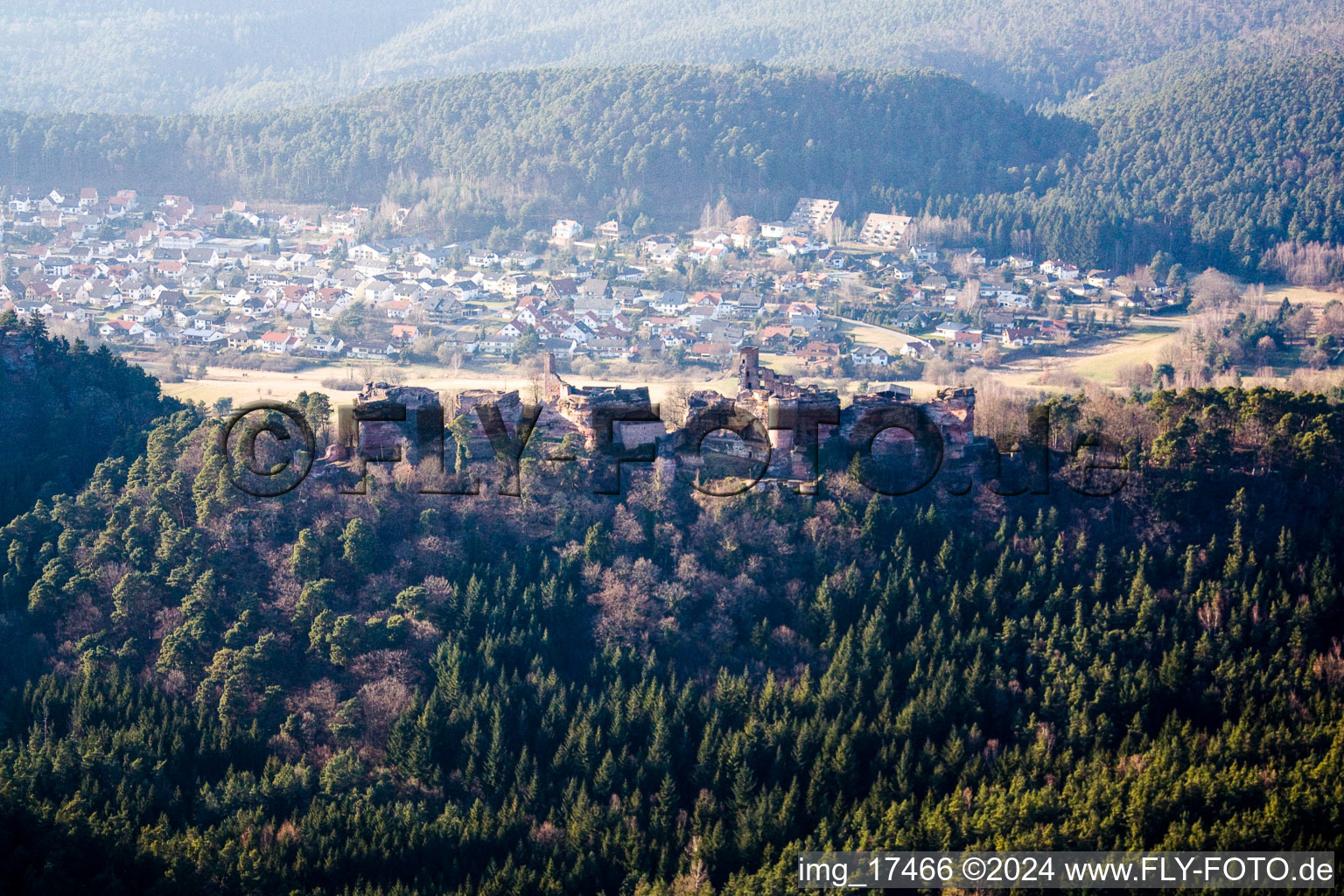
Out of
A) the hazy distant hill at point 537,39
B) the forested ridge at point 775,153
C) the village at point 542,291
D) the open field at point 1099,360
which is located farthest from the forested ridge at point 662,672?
the hazy distant hill at point 537,39

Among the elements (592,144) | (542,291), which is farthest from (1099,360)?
(592,144)

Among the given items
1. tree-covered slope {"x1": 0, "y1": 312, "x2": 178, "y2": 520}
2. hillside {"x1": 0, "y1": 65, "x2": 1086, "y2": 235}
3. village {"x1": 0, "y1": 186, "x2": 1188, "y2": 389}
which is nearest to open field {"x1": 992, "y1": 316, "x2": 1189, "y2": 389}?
village {"x1": 0, "y1": 186, "x2": 1188, "y2": 389}

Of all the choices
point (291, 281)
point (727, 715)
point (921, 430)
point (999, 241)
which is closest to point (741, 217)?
point (999, 241)

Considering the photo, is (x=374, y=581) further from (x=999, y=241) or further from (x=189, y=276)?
(x=999, y=241)

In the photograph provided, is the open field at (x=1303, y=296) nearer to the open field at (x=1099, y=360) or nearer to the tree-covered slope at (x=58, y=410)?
the open field at (x=1099, y=360)

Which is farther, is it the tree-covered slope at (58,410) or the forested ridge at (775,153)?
the forested ridge at (775,153)

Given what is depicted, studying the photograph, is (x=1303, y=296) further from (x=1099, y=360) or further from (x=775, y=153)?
(x=775, y=153)

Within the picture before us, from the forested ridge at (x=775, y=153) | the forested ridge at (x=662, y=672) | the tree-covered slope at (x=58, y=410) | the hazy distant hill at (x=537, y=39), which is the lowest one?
the forested ridge at (x=662, y=672)
